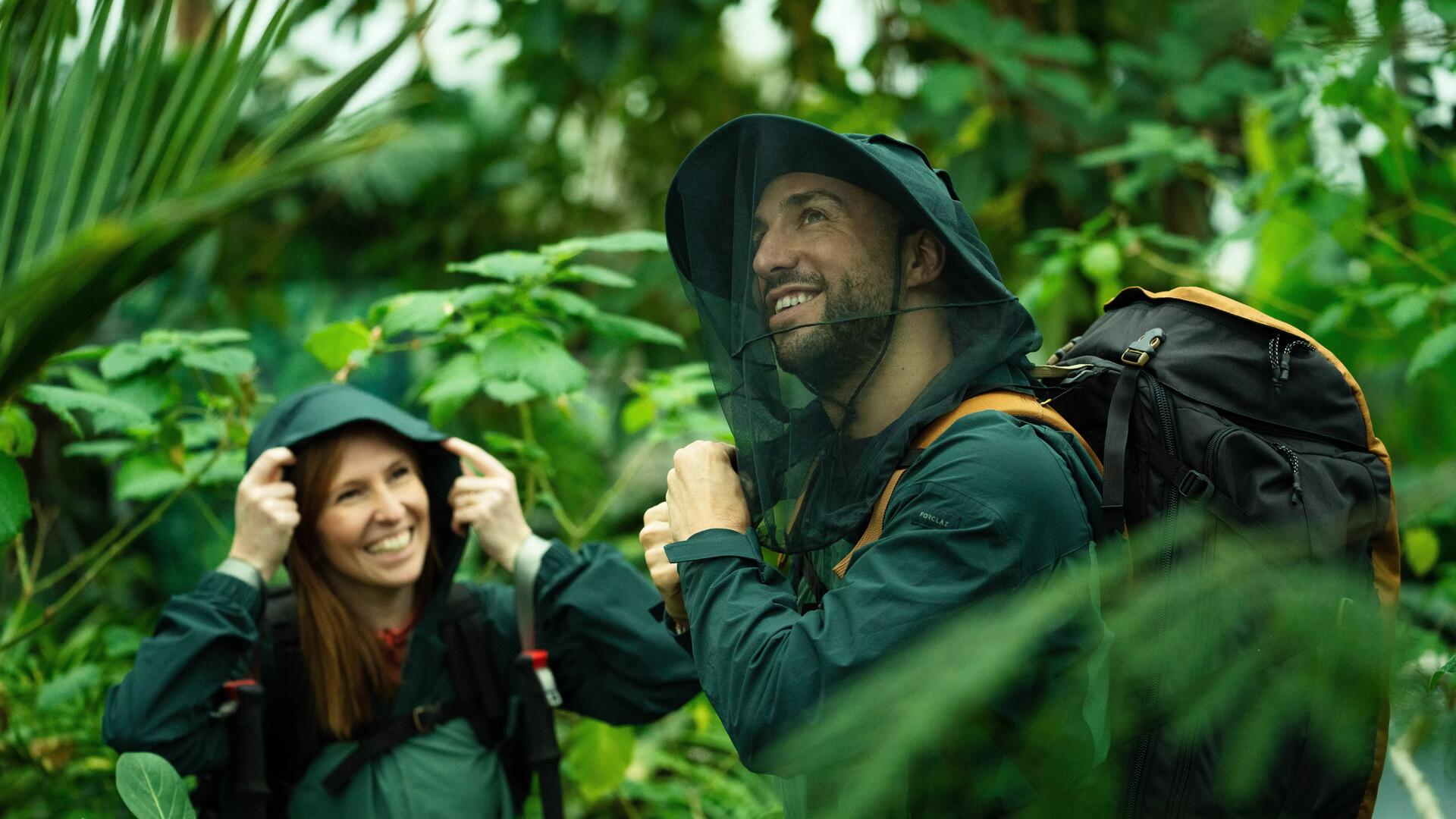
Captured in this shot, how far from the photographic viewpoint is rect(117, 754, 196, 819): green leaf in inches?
69.0

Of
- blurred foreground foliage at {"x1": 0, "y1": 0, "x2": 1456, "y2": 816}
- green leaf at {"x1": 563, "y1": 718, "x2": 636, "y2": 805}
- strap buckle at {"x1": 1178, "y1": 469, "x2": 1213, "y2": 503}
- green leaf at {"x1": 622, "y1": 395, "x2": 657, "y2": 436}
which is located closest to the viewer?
blurred foreground foliage at {"x1": 0, "y1": 0, "x2": 1456, "y2": 816}

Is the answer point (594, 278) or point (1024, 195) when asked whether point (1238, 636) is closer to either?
point (594, 278)

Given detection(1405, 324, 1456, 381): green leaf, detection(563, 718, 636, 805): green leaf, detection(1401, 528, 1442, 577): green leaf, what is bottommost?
detection(563, 718, 636, 805): green leaf

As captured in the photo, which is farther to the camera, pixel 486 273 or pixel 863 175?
pixel 486 273

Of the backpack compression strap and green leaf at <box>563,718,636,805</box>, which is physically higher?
the backpack compression strap

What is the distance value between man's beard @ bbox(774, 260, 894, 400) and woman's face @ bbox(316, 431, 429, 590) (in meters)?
1.21

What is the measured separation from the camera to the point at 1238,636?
607 mm

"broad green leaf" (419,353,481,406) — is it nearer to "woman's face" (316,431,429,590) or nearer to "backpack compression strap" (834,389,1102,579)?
"woman's face" (316,431,429,590)

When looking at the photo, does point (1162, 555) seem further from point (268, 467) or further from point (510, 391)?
point (510, 391)

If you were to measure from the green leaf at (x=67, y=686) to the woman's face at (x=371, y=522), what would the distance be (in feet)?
2.14

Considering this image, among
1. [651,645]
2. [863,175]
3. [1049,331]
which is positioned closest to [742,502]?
[863,175]

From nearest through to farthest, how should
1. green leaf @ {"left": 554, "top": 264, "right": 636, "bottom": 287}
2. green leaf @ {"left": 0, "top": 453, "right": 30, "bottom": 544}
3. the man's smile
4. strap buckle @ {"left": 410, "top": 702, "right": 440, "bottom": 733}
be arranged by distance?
the man's smile
green leaf @ {"left": 0, "top": 453, "right": 30, "bottom": 544}
strap buckle @ {"left": 410, "top": 702, "right": 440, "bottom": 733}
green leaf @ {"left": 554, "top": 264, "right": 636, "bottom": 287}

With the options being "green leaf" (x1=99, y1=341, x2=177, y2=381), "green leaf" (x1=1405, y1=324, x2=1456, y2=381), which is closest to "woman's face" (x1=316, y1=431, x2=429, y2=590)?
"green leaf" (x1=99, y1=341, x2=177, y2=381)

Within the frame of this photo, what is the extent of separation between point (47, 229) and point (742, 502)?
4.18 feet
